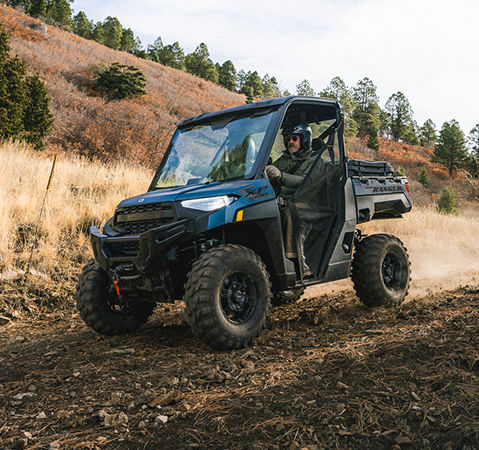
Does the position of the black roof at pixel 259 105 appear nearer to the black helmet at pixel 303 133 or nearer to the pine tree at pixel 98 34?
the black helmet at pixel 303 133

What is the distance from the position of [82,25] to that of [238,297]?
6998cm

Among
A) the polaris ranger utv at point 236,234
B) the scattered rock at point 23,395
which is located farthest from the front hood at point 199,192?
the scattered rock at point 23,395

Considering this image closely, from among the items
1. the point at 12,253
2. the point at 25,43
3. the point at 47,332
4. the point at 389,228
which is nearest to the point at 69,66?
the point at 25,43

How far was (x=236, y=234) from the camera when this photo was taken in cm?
453

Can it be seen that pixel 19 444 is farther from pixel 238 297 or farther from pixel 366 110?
pixel 366 110

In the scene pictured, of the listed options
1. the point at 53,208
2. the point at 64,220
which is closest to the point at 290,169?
the point at 64,220

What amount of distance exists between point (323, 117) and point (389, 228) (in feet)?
30.3

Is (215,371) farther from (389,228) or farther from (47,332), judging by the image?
(389,228)

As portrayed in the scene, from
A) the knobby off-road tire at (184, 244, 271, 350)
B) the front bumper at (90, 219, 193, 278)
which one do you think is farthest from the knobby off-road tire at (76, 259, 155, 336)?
the knobby off-road tire at (184, 244, 271, 350)

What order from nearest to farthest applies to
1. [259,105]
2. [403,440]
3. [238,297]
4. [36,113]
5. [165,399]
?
1. [403,440]
2. [165,399]
3. [238,297]
4. [259,105]
5. [36,113]

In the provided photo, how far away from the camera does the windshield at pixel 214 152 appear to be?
4.69 meters

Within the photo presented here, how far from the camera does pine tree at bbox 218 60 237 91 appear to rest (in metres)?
64.5

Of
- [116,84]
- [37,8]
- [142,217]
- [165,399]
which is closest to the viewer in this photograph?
[165,399]

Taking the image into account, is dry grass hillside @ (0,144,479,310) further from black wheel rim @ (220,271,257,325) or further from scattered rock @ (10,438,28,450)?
scattered rock @ (10,438,28,450)
